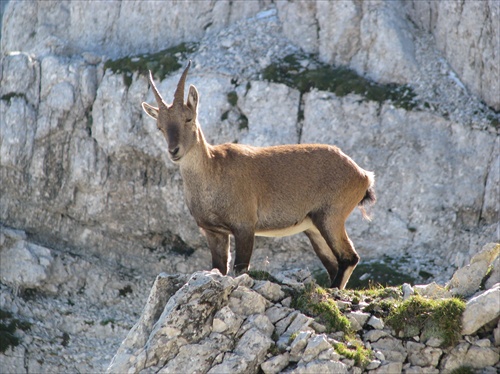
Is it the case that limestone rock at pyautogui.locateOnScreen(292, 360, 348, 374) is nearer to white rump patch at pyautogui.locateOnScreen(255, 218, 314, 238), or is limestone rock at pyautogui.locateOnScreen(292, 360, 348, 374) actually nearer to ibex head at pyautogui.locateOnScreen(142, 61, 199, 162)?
white rump patch at pyautogui.locateOnScreen(255, 218, 314, 238)

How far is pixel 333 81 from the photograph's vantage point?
25938 millimetres

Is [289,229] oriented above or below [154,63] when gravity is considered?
below

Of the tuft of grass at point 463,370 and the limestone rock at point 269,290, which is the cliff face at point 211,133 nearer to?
the limestone rock at point 269,290

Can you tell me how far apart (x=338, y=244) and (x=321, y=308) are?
9.42 feet

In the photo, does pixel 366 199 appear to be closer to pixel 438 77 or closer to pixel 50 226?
pixel 438 77

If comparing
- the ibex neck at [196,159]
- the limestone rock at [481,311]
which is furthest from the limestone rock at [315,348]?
the ibex neck at [196,159]

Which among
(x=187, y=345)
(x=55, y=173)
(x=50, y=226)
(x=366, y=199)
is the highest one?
(x=366, y=199)

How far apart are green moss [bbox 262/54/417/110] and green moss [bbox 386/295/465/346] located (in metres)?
13.6

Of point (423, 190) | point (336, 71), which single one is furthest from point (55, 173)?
point (423, 190)

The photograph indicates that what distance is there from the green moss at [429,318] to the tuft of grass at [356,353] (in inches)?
29.3

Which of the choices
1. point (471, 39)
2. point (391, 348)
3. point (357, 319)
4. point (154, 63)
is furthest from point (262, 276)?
point (154, 63)

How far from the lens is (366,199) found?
15766 mm

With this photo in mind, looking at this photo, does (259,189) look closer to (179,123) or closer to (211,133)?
(179,123)

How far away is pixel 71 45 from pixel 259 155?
16.8 metres
